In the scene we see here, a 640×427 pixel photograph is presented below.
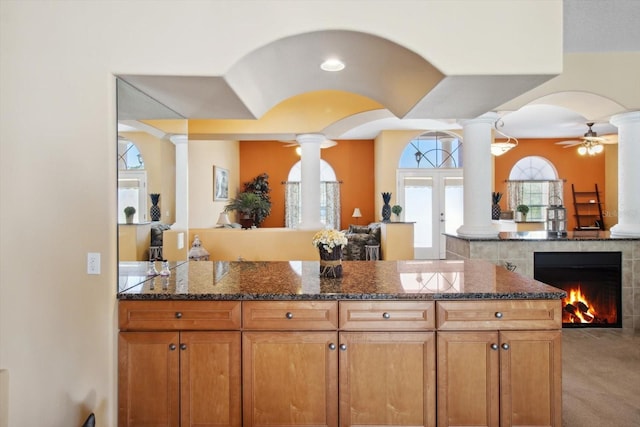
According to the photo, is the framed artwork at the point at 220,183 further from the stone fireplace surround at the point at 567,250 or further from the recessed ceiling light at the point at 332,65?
the recessed ceiling light at the point at 332,65

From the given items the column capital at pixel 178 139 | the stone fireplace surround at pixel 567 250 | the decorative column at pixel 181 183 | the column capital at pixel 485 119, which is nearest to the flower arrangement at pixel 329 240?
the decorative column at pixel 181 183

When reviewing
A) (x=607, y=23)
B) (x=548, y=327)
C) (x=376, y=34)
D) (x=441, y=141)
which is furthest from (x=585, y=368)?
(x=441, y=141)

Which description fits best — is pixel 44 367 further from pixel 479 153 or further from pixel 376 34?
pixel 479 153

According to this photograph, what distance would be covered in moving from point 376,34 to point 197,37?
908 millimetres

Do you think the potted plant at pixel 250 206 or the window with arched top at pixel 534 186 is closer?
the potted plant at pixel 250 206

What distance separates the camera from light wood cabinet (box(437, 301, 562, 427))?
1907mm

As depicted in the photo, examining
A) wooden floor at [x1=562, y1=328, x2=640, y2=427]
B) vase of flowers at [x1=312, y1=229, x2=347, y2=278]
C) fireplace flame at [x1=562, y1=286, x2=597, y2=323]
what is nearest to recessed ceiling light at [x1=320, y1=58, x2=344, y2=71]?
vase of flowers at [x1=312, y1=229, x2=347, y2=278]

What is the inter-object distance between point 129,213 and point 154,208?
0.41 m

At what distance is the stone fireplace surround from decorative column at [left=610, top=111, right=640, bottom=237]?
19 centimetres

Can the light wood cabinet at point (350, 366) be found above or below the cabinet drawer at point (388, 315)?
below

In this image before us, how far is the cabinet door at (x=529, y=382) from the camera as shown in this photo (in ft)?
6.26

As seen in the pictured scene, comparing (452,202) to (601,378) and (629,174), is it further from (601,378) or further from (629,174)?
(601,378)

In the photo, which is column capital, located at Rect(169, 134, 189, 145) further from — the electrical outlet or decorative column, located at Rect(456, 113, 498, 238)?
decorative column, located at Rect(456, 113, 498, 238)

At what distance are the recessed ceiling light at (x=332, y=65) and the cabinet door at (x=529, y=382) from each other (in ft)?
5.76
